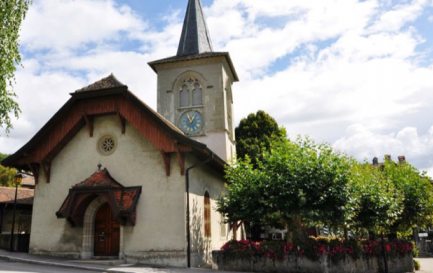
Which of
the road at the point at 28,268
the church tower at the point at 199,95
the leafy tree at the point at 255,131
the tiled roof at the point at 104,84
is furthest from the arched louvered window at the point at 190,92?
the road at the point at 28,268

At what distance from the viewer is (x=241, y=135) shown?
35594mm

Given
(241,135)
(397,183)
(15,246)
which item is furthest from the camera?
(241,135)

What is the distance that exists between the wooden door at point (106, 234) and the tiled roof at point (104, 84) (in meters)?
5.54

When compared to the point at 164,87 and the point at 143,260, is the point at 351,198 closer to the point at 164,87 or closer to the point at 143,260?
the point at 143,260

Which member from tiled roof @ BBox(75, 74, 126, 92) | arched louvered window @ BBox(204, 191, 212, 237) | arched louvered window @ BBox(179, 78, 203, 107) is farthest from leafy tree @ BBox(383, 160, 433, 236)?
tiled roof @ BBox(75, 74, 126, 92)

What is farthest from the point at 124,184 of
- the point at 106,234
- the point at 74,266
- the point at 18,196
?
the point at 18,196

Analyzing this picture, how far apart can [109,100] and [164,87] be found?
12840mm

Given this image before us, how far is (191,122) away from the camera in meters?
29.0

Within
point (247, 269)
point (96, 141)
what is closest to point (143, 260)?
point (247, 269)

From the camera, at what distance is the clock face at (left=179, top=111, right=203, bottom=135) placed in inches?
1136

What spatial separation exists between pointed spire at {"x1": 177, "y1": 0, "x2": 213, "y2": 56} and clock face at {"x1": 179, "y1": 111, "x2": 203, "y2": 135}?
554cm

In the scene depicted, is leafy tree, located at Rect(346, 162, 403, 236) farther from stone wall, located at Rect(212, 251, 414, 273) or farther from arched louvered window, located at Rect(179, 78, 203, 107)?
arched louvered window, located at Rect(179, 78, 203, 107)

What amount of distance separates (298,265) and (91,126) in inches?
450

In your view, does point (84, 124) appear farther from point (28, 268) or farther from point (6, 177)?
point (6, 177)
